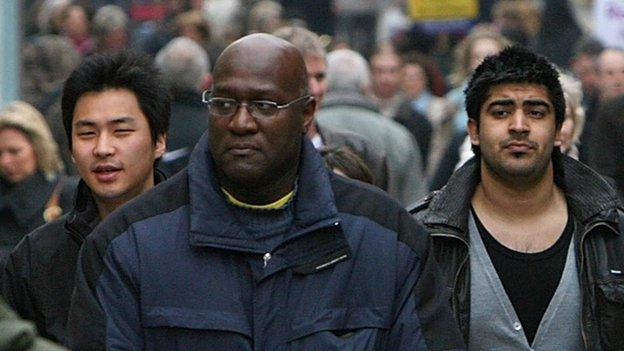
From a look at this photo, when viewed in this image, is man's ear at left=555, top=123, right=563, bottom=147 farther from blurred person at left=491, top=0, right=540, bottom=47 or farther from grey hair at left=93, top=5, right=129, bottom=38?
grey hair at left=93, top=5, right=129, bottom=38

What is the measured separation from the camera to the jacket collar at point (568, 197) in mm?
6578

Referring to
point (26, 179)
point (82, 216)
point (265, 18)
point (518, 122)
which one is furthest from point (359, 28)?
point (82, 216)

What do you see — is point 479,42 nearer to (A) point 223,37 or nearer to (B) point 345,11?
(A) point 223,37

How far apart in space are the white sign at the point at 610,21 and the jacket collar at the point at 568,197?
7.90 metres

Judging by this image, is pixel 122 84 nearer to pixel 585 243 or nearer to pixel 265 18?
pixel 585 243

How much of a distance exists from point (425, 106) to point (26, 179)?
23.0ft

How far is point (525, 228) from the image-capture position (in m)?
6.69

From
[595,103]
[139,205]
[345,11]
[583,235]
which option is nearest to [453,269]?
[583,235]

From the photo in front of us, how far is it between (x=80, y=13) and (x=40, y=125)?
912 centimetres

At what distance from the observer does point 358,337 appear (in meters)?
5.11

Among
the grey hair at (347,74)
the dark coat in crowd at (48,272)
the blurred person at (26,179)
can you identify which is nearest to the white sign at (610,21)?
the grey hair at (347,74)

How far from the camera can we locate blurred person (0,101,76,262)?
30.6 feet

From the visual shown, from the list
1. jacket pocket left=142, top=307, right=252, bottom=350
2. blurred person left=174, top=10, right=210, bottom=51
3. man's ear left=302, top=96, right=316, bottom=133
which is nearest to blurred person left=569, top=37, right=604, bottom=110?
blurred person left=174, top=10, right=210, bottom=51

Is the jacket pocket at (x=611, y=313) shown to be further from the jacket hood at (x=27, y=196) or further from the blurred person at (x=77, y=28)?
the blurred person at (x=77, y=28)
